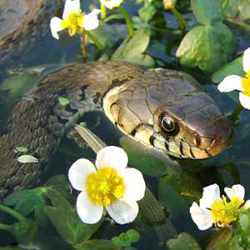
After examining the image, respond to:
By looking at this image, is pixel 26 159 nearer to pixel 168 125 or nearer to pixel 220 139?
pixel 168 125

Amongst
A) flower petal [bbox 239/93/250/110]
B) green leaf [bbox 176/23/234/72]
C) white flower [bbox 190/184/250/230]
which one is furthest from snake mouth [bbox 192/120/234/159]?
green leaf [bbox 176/23/234/72]

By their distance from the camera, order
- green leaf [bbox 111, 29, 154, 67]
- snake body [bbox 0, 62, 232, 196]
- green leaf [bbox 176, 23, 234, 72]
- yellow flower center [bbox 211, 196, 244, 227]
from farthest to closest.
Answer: green leaf [bbox 111, 29, 154, 67] < green leaf [bbox 176, 23, 234, 72] < snake body [bbox 0, 62, 232, 196] < yellow flower center [bbox 211, 196, 244, 227]

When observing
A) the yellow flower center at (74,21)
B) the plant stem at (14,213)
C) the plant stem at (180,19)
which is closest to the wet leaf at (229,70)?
the plant stem at (180,19)

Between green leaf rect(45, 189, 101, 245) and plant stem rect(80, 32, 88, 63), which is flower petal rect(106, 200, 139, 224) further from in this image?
plant stem rect(80, 32, 88, 63)

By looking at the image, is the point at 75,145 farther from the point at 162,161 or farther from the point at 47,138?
the point at 162,161

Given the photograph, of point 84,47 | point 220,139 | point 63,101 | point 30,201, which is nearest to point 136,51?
point 84,47

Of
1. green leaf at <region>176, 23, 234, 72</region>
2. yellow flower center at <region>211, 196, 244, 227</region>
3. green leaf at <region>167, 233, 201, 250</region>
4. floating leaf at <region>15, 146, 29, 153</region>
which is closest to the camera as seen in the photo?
yellow flower center at <region>211, 196, 244, 227</region>

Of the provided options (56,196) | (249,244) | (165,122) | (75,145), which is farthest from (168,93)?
(249,244)
